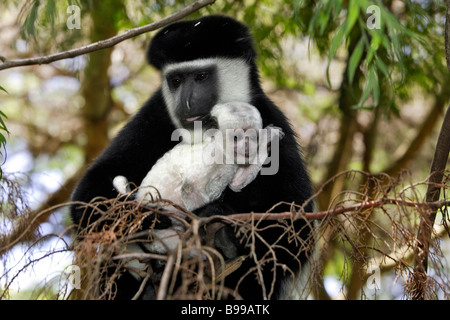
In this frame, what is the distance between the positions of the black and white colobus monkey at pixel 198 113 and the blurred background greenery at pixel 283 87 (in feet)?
0.82

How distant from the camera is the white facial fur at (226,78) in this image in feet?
8.04

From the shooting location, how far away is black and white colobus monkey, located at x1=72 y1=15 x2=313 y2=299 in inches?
87.6

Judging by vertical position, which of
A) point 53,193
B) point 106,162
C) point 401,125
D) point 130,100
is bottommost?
point 106,162

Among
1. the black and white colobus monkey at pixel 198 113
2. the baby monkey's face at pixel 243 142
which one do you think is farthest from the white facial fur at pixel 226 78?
the baby monkey's face at pixel 243 142

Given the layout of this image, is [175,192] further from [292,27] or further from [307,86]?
[307,86]

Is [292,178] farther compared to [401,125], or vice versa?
[401,125]

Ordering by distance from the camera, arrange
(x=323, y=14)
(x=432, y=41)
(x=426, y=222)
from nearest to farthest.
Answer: (x=426, y=222) → (x=323, y=14) → (x=432, y=41)

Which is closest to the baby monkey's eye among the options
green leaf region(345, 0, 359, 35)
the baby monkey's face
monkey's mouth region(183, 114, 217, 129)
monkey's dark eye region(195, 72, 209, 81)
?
monkey's dark eye region(195, 72, 209, 81)

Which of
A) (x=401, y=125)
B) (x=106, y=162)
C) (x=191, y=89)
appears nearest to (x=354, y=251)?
(x=191, y=89)

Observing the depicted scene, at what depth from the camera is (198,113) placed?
2.29 metres

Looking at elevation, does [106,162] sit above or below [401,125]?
below

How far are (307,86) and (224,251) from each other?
10.3ft

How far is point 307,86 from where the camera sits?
195 inches

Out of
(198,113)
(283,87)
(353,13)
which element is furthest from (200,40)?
(283,87)
